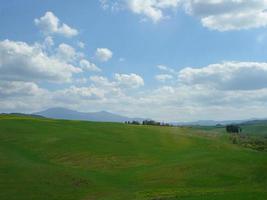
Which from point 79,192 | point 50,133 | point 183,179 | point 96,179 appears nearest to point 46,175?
point 96,179

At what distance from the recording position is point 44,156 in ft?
202

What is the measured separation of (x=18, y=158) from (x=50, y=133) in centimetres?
2292

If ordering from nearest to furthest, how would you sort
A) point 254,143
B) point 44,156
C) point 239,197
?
point 239,197 → point 44,156 → point 254,143

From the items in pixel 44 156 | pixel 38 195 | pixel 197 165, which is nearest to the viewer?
pixel 38 195

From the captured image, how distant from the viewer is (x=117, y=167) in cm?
5662

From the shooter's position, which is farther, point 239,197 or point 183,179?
point 183,179

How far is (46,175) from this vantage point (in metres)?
46.9

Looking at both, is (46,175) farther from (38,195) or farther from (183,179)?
(183,179)

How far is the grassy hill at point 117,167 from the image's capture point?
128 ft

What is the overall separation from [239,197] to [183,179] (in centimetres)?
1529

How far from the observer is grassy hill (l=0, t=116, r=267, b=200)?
1535 inches

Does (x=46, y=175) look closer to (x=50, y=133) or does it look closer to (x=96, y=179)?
(x=96, y=179)

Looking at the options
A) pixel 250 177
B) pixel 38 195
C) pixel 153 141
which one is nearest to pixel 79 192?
pixel 38 195

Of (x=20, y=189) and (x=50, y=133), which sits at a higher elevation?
(x=50, y=133)
